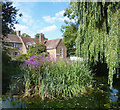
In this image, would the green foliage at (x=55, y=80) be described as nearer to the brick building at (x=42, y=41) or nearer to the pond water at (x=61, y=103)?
the pond water at (x=61, y=103)

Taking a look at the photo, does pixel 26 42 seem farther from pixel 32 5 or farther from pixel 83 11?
pixel 83 11

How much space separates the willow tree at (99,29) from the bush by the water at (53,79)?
0.92 meters

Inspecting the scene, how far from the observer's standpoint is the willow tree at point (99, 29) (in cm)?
336

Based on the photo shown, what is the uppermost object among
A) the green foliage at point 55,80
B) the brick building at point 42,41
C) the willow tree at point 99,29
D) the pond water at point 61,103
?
the brick building at point 42,41

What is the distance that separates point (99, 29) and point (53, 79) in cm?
261

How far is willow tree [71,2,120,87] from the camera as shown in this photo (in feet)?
11.0

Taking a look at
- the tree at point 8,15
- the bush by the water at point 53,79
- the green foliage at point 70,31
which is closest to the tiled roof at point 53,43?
the green foliage at point 70,31

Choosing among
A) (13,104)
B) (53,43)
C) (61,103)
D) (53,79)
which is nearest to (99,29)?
(53,79)

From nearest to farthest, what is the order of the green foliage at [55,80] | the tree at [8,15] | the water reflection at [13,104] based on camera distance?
the water reflection at [13,104] → the green foliage at [55,80] → the tree at [8,15]

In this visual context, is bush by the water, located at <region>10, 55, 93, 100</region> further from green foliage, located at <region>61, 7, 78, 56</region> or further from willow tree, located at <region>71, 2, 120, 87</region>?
green foliage, located at <region>61, 7, 78, 56</region>

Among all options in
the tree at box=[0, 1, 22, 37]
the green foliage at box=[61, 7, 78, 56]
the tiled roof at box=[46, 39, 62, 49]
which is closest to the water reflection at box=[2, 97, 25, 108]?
the tree at box=[0, 1, 22, 37]

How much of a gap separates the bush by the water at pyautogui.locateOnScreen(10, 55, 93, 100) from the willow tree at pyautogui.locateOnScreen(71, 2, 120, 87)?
3.03 feet

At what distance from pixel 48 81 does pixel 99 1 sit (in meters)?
3.49

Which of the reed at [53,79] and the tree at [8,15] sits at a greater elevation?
the tree at [8,15]
